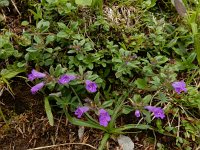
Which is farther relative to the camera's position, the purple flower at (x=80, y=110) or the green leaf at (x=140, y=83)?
the green leaf at (x=140, y=83)

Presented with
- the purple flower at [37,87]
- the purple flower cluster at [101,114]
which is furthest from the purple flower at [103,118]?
the purple flower at [37,87]

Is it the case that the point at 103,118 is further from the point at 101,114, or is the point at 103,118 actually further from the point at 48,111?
the point at 48,111

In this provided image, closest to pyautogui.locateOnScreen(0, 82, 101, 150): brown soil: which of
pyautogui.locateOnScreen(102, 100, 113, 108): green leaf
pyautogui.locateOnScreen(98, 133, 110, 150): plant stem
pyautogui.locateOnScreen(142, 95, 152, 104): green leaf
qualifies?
pyautogui.locateOnScreen(98, 133, 110, 150): plant stem

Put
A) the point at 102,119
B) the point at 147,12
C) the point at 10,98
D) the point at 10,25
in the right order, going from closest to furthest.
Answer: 1. the point at 102,119
2. the point at 10,98
3. the point at 10,25
4. the point at 147,12

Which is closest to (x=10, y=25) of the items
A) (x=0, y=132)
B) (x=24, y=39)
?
(x=24, y=39)

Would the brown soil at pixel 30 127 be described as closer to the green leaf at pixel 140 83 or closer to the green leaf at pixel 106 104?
the green leaf at pixel 106 104

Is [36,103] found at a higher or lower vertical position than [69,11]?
lower

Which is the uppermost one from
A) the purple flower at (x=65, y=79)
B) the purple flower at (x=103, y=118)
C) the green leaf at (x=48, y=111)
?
the purple flower at (x=65, y=79)

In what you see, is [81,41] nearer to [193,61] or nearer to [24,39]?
[24,39]
